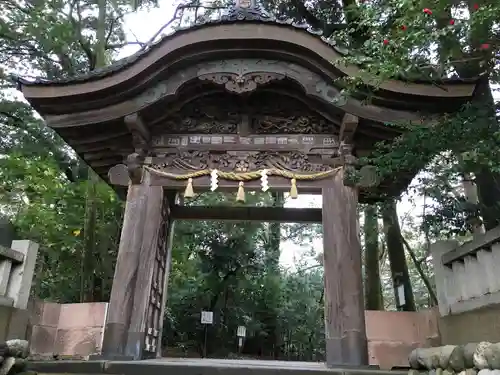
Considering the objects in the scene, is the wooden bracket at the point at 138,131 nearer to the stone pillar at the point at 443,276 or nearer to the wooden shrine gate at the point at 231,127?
the wooden shrine gate at the point at 231,127

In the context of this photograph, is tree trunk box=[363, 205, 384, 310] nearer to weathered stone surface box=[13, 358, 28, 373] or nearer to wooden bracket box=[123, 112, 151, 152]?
wooden bracket box=[123, 112, 151, 152]

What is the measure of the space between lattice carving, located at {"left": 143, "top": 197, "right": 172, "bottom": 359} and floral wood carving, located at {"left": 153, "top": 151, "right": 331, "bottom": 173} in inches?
22.2

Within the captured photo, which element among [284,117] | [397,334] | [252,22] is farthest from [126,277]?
[252,22]

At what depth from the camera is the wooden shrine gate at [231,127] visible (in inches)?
203

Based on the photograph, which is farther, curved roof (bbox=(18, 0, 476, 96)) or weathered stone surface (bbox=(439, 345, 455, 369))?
curved roof (bbox=(18, 0, 476, 96))

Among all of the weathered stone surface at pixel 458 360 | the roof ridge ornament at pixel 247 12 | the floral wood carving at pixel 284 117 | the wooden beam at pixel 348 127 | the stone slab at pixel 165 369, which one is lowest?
the stone slab at pixel 165 369

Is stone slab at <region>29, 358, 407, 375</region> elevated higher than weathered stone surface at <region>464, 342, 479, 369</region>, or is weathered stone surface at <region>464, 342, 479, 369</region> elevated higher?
weathered stone surface at <region>464, 342, 479, 369</region>

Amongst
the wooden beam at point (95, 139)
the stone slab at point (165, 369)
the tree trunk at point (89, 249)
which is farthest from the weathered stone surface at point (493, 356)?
the tree trunk at point (89, 249)

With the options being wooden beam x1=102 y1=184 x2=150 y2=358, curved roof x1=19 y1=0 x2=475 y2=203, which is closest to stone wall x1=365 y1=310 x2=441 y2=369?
curved roof x1=19 y1=0 x2=475 y2=203

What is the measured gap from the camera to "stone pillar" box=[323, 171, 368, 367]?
474 centimetres

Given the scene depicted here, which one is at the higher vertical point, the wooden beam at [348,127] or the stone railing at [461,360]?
the wooden beam at [348,127]

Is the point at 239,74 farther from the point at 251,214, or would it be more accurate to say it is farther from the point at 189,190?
the point at 251,214

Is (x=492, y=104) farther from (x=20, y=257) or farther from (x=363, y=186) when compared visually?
(x=20, y=257)

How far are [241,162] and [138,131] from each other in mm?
1452
